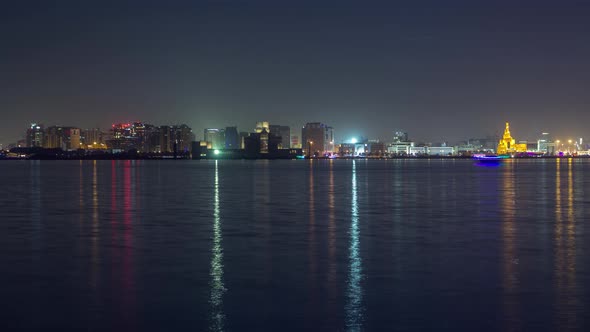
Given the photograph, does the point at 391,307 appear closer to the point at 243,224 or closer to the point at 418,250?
the point at 418,250

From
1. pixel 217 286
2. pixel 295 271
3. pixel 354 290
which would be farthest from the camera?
pixel 295 271

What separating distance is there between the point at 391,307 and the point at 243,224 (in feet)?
52.9

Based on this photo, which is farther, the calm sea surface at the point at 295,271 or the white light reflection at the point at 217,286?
the calm sea surface at the point at 295,271

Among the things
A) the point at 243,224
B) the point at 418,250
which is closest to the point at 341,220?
the point at 243,224

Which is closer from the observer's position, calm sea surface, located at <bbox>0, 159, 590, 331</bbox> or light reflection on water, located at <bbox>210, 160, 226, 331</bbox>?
light reflection on water, located at <bbox>210, 160, 226, 331</bbox>

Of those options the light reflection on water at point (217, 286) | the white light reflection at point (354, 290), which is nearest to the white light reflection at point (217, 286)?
the light reflection on water at point (217, 286)

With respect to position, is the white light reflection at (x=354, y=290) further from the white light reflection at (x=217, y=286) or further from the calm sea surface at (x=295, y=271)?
the white light reflection at (x=217, y=286)

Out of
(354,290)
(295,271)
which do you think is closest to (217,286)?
(295,271)

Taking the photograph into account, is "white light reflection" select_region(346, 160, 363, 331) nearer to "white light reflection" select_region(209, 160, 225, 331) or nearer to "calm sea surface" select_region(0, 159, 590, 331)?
"calm sea surface" select_region(0, 159, 590, 331)

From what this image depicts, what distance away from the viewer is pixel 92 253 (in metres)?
20.6

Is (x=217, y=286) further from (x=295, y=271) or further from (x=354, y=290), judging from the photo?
(x=354, y=290)

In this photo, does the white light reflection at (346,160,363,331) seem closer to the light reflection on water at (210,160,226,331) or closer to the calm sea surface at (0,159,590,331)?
the calm sea surface at (0,159,590,331)

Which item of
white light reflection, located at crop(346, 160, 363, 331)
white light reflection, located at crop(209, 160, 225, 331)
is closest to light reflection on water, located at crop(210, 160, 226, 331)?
white light reflection, located at crop(209, 160, 225, 331)

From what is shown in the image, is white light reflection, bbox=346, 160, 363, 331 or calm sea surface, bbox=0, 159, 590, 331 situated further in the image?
calm sea surface, bbox=0, 159, 590, 331
